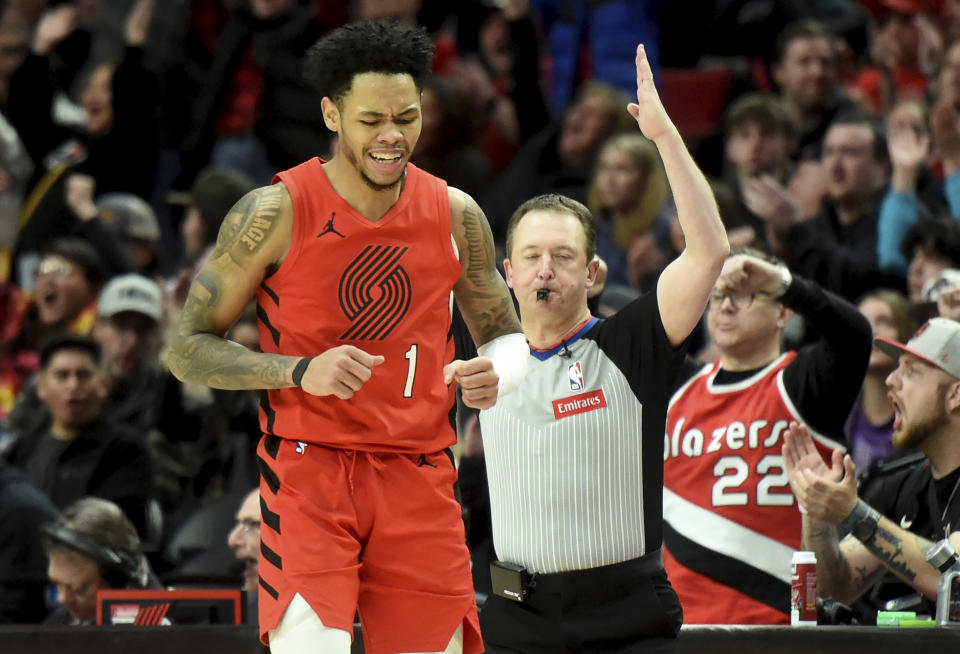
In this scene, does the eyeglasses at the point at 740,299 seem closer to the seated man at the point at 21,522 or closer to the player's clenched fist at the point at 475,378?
the player's clenched fist at the point at 475,378

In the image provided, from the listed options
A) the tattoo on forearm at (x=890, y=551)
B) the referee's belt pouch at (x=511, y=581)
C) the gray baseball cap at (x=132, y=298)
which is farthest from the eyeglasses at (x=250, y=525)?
the gray baseball cap at (x=132, y=298)

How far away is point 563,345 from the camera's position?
4152 mm

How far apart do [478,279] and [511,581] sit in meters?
0.87

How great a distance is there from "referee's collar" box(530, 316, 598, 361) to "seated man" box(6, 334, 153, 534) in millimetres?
3137

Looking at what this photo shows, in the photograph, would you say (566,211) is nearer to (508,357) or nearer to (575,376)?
(575,376)

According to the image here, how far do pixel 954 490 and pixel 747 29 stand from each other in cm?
523

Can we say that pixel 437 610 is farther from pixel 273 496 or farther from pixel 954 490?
pixel 954 490

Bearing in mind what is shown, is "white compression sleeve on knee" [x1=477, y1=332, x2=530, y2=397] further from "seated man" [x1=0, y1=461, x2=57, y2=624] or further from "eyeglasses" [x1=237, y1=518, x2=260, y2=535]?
"seated man" [x1=0, y1=461, x2=57, y2=624]

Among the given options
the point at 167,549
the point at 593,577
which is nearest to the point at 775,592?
the point at 593,577

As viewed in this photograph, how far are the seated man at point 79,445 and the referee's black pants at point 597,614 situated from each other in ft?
10.5

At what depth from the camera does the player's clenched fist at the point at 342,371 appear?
310 cm

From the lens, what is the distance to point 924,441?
495 cm

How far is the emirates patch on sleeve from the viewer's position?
4016 millimetres

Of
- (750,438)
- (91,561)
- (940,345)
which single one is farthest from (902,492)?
(91,561)
